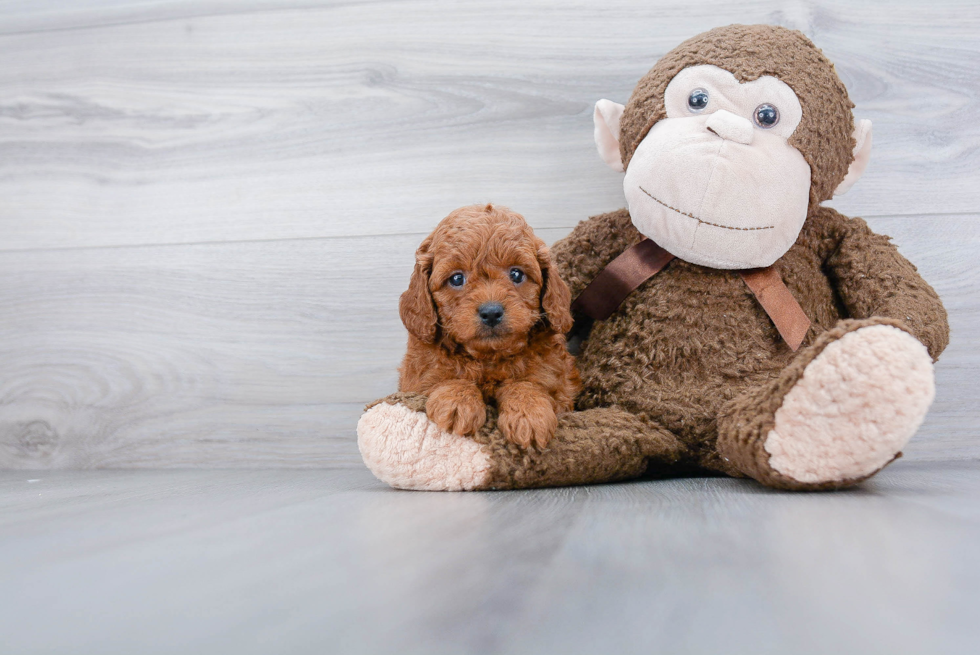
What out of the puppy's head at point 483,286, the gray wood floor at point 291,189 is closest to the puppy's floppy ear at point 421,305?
the puppy's head at point 483,286

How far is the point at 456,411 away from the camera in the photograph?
898mm

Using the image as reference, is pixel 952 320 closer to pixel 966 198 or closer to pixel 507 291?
pixel 966 198

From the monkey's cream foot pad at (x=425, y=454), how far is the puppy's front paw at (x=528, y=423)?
48 mm

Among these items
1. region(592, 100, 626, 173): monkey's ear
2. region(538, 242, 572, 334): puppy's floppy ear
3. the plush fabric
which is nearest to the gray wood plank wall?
region(592, 100, 626, 173): monkey's ear

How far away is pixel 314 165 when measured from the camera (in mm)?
1406

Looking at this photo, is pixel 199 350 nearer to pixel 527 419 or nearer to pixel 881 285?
pixel 527 419

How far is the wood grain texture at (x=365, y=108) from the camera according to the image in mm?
1286

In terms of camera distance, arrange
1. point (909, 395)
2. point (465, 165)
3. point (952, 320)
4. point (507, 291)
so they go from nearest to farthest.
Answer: point (909, 395)
point (507, 291)
point (952, 320)
point (465, 165)

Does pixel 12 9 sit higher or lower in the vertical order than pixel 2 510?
higher

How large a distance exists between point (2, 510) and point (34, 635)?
0.60 m

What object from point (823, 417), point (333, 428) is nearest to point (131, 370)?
point (333, 428)

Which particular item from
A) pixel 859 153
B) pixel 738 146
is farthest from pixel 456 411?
pixel 859 153

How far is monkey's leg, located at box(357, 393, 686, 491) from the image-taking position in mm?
905

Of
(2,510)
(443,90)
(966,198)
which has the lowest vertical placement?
(2,510)
